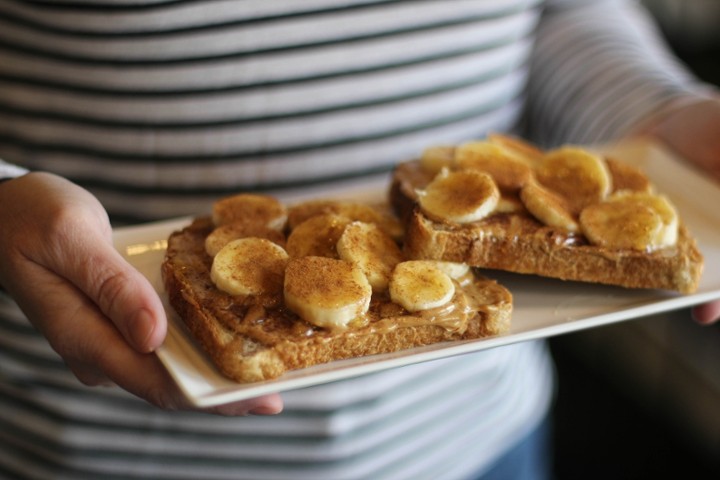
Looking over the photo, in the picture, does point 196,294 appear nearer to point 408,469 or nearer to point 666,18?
point 408,469

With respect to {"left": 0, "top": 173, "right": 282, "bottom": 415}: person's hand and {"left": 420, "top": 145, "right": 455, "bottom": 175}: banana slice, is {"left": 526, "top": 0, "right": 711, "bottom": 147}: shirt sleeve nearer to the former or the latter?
{"left": 420, "top": 145, "right": 455, "bottom": 175}: banana slice

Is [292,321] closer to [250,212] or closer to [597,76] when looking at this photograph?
[250,212]

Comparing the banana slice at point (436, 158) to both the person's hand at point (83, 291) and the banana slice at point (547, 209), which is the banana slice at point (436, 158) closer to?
the banana slice at point (547, 209)

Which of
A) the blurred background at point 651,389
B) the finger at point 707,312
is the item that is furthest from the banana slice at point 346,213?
the blurred background at point 651,389

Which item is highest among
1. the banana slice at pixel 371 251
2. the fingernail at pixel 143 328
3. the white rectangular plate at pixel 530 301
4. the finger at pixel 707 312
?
the fingernail at pixel 143 328

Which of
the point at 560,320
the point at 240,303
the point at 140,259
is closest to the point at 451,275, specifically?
the point at 560,320

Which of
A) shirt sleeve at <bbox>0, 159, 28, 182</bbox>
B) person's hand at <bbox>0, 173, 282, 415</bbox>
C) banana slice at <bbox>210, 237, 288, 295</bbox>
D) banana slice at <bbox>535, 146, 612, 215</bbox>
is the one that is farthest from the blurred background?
shirt sleeve at <bbox>0, 159, 28, 182</bbox>

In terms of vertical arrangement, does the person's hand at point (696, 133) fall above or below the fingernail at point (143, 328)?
below
